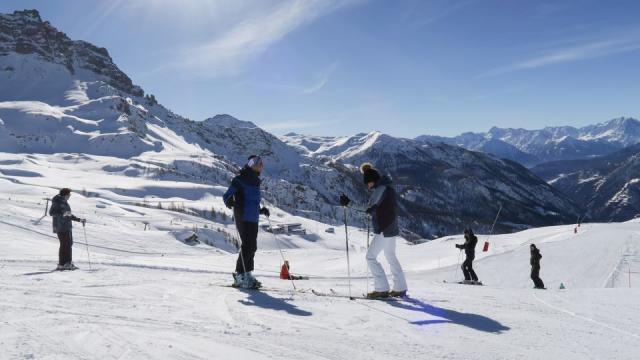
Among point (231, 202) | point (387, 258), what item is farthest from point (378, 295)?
point (231, 202)

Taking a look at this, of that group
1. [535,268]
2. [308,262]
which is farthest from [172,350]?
[308,262]

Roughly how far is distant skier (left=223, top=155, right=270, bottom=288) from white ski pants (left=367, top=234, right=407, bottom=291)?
2528mm

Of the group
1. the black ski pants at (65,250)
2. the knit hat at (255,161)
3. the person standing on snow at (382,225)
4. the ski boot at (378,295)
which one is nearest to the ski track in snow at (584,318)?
the person standing on snow at (382,225)

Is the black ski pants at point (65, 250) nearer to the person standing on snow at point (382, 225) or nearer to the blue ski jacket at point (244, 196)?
the blue ski jacket at point (244, 196)

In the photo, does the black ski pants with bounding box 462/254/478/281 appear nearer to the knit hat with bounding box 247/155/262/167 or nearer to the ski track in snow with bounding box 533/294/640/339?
the ski track in snow with bounding box 533/294/640/339

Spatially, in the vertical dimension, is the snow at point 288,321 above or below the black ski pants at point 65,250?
below

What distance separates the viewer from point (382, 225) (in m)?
9.57

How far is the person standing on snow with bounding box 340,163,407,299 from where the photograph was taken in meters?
9.59

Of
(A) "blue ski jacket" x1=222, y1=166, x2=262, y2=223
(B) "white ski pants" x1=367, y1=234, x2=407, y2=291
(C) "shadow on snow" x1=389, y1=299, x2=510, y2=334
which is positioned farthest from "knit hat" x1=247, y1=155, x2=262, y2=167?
(C) "shadow on snow" x1=389, y1=299, x2=510, y2=334

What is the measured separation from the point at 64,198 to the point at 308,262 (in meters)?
18.9

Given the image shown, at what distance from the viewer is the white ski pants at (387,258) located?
9719mm

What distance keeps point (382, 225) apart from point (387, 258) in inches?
32.8

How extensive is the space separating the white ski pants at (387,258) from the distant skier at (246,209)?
99.5 inches

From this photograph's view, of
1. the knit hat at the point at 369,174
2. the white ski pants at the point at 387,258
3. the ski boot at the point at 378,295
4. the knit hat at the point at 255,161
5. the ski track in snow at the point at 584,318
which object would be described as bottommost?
the ski track in snow at the point at 584,318
